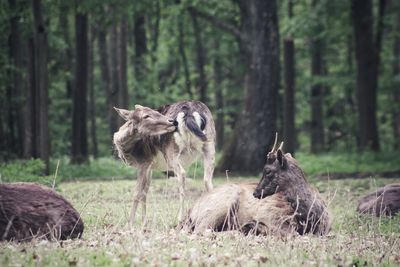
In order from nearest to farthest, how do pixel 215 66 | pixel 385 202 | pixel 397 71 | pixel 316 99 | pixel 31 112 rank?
pixel 385 202, pixel 31 112, pixel 316 99, pixel 397 71, pixel 215 66

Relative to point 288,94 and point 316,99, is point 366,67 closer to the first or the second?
point 288,94

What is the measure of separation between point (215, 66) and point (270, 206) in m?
31.5

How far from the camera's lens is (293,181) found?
10609 mm

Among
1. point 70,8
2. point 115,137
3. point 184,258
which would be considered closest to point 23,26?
point 70,8

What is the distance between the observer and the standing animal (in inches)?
455

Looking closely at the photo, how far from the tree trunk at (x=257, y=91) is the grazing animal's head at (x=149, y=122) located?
11089mm

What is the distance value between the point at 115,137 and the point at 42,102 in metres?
6.49

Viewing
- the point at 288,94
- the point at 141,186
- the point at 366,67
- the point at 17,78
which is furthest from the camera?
the point at 366,67

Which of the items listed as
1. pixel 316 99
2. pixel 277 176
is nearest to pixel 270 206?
pixel 277 176

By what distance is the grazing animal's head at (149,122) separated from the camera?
11.5 meters

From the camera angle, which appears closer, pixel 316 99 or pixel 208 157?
pixel 208 157

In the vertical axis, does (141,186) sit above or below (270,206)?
above

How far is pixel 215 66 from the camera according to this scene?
41.6 meters

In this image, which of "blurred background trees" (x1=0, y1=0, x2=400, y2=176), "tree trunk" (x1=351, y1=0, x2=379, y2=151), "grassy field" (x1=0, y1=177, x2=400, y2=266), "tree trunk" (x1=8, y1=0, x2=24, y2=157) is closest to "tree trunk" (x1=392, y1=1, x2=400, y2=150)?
"blurred background trees" (x1=0, y1=0, x2=400, y2=176)
